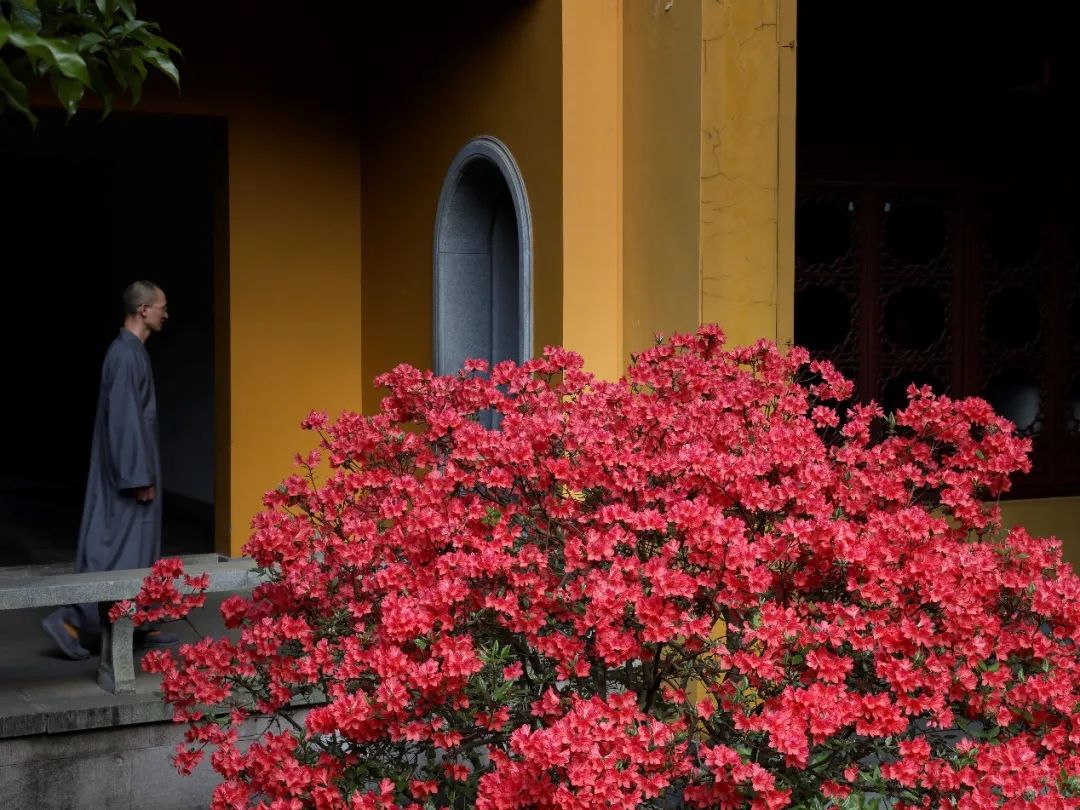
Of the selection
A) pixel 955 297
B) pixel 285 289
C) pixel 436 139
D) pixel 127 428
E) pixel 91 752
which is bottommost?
pixel 91 752

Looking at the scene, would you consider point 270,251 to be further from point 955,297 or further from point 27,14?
point 27,14

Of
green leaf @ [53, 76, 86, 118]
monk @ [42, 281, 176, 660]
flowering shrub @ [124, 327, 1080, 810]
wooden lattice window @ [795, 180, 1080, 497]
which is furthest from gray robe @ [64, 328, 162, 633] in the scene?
green leaf @ [53, 76, 86, 118]

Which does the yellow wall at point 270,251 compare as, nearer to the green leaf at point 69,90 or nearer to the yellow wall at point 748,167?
the yellow wall at point 748,167

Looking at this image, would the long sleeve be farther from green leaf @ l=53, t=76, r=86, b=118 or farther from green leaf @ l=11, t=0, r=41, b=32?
green leaf @ l=53, t=76, r=86, b=118

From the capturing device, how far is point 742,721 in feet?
9.27

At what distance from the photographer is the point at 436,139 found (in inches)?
315

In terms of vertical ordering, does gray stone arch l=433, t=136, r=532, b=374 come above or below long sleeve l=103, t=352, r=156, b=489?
above

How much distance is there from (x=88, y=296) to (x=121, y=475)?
9701mm

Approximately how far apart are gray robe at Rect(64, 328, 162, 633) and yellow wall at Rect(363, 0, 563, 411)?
73.1 inches

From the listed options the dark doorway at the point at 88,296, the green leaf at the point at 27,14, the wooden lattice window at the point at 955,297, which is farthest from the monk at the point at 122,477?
the green leaf at the point at 27,14

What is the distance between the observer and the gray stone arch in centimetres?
776

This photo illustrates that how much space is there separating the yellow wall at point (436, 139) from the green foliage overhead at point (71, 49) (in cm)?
394

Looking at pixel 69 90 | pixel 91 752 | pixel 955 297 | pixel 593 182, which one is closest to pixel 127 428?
pixel 91 752

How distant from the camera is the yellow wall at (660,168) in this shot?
5.91m
